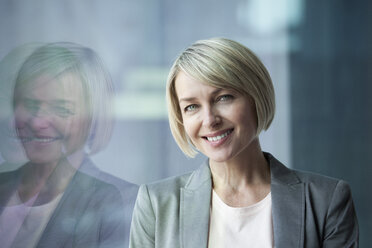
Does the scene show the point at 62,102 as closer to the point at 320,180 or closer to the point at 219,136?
the point at 219,136

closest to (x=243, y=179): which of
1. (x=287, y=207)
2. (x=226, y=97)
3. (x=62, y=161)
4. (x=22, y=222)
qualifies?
(x=287, y=207)

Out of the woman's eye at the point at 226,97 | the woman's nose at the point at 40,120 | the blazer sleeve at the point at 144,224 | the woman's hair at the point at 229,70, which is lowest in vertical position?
the blazer sleeve at the point at 144,224

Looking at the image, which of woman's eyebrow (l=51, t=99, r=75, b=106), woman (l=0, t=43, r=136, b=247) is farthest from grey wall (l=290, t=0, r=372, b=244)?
woman's eyebrow (l=51, t=99, r=75, b=106)

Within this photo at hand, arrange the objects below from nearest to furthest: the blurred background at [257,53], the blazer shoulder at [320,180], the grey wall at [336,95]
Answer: the blazer shoulder at [320,180] → the blurred background at [257,53] → the grey wall at [336,95]

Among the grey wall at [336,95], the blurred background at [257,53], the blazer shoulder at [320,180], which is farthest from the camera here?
the grey wall at [336,95]

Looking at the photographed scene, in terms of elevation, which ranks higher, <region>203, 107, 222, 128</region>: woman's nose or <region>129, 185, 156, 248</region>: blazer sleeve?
<region>203, 107, 222, 128</region>: woman's nose

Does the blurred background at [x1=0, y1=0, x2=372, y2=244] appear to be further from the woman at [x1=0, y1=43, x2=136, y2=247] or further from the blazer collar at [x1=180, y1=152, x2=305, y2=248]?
the blazer collar at [x1=180, y1=152, x2=305, y2=248]

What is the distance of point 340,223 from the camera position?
46.0 inches

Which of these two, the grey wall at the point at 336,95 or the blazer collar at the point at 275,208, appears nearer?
the blazer collar at the point at 275,208

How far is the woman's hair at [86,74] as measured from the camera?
1.28 m

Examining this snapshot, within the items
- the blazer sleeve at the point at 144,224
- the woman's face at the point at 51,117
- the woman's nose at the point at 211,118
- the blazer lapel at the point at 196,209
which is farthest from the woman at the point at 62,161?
the woman's nose at the point at 211,118

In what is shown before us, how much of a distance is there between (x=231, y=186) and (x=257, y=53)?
62cm

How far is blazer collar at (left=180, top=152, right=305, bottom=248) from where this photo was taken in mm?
1161

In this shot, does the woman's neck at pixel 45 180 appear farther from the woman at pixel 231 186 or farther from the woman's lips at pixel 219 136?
the woman's lips at pixel 219 136
